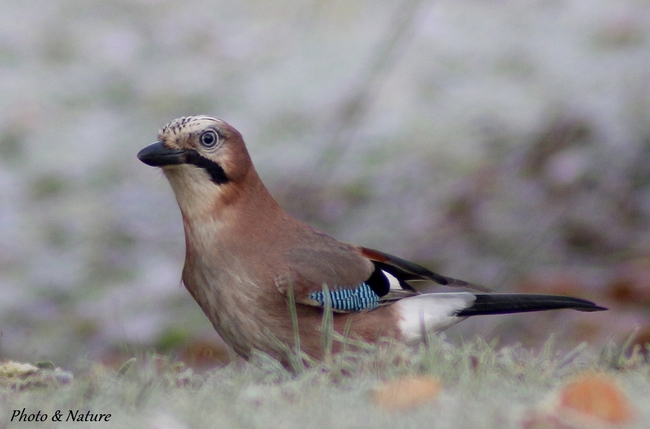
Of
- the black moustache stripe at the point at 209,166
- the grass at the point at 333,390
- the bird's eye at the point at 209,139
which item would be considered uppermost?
the bird's eye at the point at 209,139

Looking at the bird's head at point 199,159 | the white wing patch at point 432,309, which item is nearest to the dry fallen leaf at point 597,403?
the white wing patch at point 432,309

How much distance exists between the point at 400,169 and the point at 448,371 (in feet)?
15.4

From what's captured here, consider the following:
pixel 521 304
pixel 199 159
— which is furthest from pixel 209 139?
pixel 521 304

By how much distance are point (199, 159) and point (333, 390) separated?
123cm

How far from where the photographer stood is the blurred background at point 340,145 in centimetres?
586

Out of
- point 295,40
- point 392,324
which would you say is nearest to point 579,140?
point 295,40

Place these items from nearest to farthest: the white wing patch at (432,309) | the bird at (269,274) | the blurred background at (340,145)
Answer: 1. the bird at (269,274)
2. the white wing patch at (432,309)
3. the blurred background at (340,145)

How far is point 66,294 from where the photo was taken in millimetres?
6254

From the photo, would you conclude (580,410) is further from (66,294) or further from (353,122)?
(66,294)

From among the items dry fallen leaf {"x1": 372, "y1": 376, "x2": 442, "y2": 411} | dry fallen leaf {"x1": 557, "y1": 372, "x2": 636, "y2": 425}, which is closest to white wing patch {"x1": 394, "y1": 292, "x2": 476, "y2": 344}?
dry fallen leaf {"x1": 372, "y1": 376, "x2": 442, "y2": 411}

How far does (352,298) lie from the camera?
339 cm

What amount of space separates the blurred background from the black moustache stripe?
1.21m

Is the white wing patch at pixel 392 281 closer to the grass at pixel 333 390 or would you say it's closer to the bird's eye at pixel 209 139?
the grass at pixel 333 390

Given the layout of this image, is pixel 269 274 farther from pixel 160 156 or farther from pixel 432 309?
pixel 432 309
